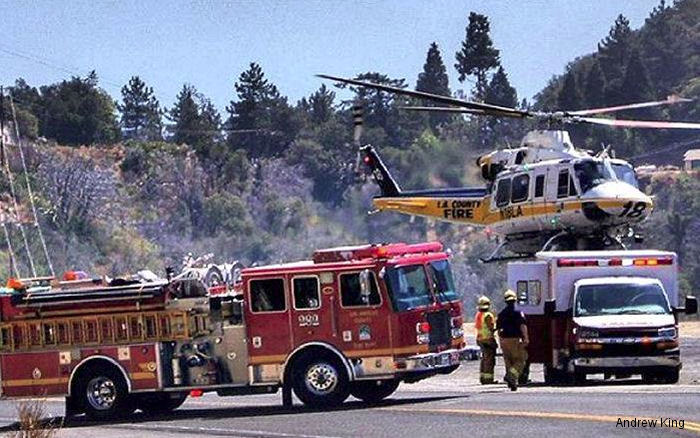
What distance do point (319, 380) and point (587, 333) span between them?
4882 mm

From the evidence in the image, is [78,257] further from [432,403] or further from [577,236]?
[432,403]

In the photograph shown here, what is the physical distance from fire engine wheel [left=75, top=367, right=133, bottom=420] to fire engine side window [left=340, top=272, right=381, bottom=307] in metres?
3.65

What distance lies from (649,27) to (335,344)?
127499 millimetres

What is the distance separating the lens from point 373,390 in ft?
87.2

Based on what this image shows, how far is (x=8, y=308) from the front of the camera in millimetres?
26656

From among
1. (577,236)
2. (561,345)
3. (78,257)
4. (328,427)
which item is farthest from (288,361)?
(78,257)

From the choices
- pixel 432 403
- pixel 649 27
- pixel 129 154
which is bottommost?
pixel 432 403

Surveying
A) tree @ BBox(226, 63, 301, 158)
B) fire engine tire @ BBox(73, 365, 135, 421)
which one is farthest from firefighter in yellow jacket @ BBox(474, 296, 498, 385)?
tree @ BBox(226, 63, 301, 158)

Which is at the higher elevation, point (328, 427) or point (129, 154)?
point (129, 154)

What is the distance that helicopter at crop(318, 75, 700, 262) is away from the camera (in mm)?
38812

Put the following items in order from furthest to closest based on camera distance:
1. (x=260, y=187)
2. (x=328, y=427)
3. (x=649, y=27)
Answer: (x=649, y=27) → (x=260, y=187) → (x=328, y=427)

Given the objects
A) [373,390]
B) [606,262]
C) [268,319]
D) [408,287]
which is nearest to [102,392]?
[268,319]

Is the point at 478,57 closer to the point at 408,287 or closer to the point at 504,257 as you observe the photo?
the point at 504,257

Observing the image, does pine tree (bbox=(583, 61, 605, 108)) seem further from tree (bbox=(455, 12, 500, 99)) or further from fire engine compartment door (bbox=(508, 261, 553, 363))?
fire engine compartment door (bbox=(508, 261, 553, 363))
